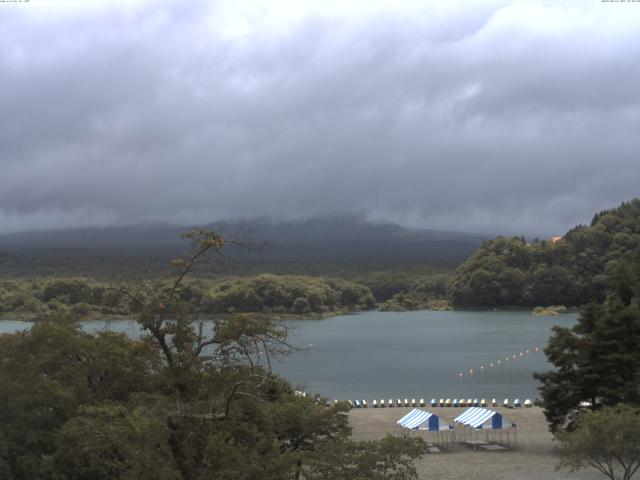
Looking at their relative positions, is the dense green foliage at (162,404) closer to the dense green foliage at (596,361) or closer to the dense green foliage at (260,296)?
the dense green foliage at (596,361)

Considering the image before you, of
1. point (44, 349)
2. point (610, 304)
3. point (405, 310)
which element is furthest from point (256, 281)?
point (44, 349)

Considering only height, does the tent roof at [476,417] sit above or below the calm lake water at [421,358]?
above

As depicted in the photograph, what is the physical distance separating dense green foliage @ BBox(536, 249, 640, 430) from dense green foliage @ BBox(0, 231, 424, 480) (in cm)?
1196

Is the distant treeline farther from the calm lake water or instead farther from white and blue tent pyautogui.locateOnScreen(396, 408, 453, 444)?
white and blue tent pyautogui.locateOnScreen(396, 408, 453, 444)

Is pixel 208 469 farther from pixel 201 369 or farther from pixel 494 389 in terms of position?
pixel 494 389

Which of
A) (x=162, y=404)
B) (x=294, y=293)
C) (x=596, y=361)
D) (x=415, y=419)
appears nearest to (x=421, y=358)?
(x=415, y=419)

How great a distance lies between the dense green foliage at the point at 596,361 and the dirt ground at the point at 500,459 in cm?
155

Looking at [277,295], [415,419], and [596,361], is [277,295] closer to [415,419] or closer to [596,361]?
[415,419]

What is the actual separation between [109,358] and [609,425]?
454 inches

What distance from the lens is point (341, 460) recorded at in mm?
13852

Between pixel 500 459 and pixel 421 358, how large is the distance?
40265 mm

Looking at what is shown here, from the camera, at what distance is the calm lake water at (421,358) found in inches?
1949

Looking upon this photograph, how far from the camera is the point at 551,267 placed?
12562cm

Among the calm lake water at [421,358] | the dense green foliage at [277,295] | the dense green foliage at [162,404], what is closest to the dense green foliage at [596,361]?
the calm lake water at [421,358]
